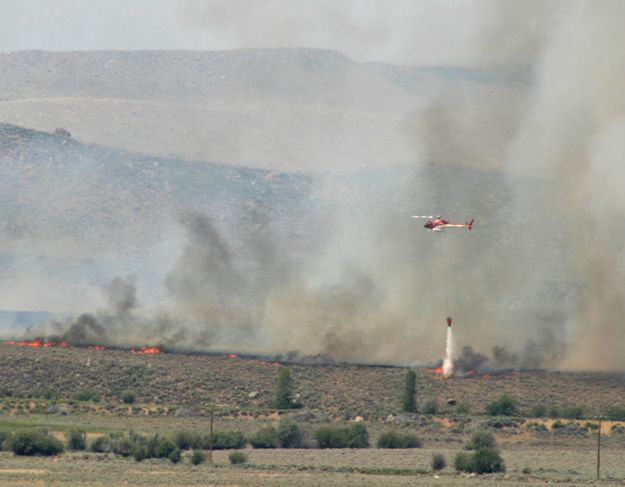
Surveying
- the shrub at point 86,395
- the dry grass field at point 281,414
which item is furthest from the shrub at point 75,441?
the shrub at point 86,395

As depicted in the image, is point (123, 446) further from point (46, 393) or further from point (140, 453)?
point (46, 393)

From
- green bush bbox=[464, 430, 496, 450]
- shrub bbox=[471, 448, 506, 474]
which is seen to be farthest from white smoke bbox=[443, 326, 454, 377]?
shrub bbox=[471, 448, 506, 474]

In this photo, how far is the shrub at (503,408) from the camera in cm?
11569

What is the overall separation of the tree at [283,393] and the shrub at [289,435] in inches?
431

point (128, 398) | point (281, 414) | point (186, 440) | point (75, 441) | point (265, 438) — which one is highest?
point (128, 398)

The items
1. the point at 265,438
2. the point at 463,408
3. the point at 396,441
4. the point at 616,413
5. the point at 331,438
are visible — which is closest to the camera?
the point at 265,438

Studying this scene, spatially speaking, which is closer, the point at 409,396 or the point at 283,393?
the point at 409,396

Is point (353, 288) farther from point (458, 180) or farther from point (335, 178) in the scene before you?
point (335, 178)

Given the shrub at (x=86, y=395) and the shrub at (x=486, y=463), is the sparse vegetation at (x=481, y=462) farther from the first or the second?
the shrub at (x=86, y=395)

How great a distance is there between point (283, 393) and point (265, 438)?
1303 centimetres

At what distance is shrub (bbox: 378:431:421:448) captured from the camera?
10500cm

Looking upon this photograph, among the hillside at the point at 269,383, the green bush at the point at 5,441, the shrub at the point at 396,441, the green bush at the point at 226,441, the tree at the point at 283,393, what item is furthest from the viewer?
the hillside at the point at 269,383

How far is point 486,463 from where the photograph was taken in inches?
3723

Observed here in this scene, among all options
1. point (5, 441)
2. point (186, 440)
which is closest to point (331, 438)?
point (186, 440)
